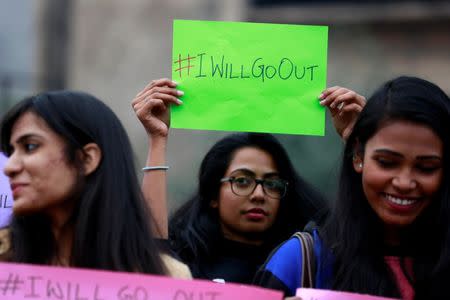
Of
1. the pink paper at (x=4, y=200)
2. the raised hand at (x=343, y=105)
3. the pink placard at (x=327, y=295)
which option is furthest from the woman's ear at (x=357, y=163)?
the pink paper at (x=4, y=200)

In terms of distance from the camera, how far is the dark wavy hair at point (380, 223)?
4.97 meters

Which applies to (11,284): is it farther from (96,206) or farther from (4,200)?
(4,200)

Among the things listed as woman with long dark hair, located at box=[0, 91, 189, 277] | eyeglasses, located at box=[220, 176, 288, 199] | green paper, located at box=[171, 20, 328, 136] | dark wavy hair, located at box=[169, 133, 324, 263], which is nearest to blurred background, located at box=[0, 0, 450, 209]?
dark wavy hair, located at box=[169, 133, 324, 263]

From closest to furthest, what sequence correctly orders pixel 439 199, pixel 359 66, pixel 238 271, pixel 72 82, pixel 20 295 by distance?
pixel 20 295
pixel 439 199
pixel 238 271
pixel 359 66
pixel 72 82

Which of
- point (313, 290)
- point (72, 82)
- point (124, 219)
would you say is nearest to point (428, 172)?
point (313, 290)

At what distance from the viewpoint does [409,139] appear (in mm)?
5023

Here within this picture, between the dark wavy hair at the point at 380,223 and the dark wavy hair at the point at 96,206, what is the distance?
1.97 ft

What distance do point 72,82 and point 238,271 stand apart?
11534 mm

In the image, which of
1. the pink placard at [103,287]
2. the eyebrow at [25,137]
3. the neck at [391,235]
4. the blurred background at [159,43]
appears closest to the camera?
the pink placard at [103,287]

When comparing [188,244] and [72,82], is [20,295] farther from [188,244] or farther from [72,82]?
[72,82]

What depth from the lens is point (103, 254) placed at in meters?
4.79

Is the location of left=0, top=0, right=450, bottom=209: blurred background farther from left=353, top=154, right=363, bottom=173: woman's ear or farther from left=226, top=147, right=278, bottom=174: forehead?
left=353, top=154, right=363, bottom=173: woman's ear

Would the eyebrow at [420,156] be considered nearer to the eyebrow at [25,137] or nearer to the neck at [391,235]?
the neck at [391,235]

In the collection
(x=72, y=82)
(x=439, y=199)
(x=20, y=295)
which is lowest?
(x=20, y=295)
